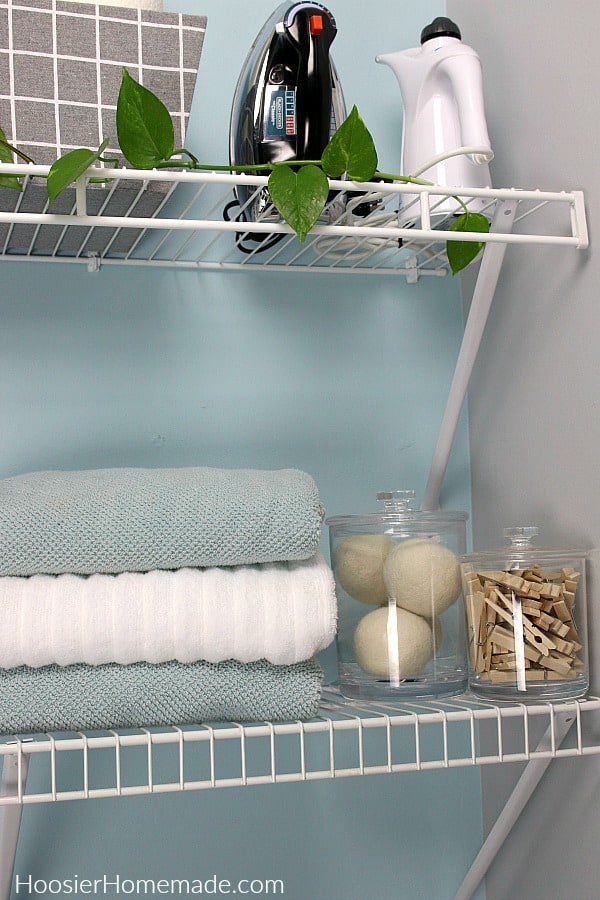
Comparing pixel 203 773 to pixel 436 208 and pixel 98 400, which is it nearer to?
pixel 98 400

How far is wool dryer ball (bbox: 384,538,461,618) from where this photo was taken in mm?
797

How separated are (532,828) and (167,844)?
381 millimetres

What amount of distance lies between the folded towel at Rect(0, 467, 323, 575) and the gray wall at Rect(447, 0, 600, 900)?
260mm

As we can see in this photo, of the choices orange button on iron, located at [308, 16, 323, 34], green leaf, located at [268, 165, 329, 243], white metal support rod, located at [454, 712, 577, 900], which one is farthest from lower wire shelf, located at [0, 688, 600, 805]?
orange button on iron, located at [308, 16, 323, 34]

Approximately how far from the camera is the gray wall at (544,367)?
828mm

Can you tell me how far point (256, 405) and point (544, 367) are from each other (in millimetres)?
322

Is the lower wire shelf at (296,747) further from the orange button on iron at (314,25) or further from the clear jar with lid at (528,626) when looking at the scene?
the orange button on iron at (314,25)

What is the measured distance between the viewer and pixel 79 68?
0.79 metres

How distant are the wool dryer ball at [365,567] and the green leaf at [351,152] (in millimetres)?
312

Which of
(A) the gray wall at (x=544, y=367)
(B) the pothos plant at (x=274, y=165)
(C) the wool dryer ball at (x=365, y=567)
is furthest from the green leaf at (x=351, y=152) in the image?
(C) the wool dryer ball at (x=365, y=567)

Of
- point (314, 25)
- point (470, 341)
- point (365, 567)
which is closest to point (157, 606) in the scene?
point (365, 567)

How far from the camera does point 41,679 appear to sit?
721 mm

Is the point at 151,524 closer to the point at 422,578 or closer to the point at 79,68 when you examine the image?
the point at 422,578

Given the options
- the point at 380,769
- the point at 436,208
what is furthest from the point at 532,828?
the point at 436,208
